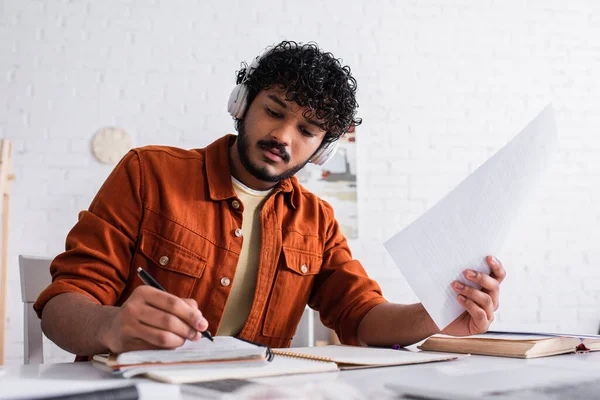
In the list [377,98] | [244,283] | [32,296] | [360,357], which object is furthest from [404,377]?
[377,98]

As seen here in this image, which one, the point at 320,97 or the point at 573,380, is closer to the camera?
the point at 573,380

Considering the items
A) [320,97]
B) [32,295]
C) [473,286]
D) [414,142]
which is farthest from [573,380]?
[414,142]

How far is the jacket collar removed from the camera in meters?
1.25

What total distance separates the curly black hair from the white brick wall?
125cm

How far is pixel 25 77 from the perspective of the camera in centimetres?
245

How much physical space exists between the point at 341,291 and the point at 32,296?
68 centimetres

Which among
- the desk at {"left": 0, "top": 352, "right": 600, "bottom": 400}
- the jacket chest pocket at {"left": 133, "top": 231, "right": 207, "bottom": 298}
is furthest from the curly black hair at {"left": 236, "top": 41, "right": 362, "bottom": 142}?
the desk at {"left": 0, "top": 352, "right": 600, "bottom": 400}

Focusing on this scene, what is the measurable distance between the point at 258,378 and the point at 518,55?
2.64 meters

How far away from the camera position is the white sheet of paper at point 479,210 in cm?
90

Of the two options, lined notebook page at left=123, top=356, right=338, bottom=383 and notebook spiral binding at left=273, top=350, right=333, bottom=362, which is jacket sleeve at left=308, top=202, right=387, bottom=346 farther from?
lined notebook page at left=123, top=356, right=338, bottom=383

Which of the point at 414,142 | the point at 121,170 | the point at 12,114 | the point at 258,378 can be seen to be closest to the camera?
the point at 258,378

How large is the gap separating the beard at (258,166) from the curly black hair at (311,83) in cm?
9

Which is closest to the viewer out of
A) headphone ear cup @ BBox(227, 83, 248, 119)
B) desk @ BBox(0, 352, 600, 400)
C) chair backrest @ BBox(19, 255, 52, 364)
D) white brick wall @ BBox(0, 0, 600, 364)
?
desk @ BBox(0, 352, 600, 400)

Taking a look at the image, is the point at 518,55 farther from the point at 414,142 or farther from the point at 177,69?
the point at 177,69
